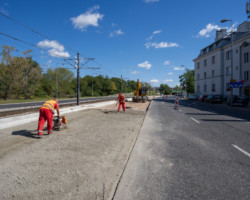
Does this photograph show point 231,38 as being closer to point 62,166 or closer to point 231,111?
point 231,111

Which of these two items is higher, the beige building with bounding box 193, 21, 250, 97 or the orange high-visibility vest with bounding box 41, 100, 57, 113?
the beige building with bounding box 193, 21, 250, 97

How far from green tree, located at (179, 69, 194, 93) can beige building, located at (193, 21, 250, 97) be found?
1476 centimetres

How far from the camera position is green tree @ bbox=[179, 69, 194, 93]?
62.0 meters

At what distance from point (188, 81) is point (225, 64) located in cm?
2761

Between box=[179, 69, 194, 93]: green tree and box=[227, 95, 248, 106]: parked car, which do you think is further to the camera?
box=[179, 69, 194, 93]: green tree

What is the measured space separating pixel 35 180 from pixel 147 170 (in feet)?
6.97

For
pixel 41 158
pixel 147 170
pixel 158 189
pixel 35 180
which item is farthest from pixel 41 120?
pixel 158 189

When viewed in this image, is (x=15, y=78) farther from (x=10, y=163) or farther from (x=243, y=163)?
(x=243, y=163)

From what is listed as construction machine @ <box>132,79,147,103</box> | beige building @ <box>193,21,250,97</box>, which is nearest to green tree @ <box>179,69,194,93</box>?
beige building @ <box>193,21,250,97</box>

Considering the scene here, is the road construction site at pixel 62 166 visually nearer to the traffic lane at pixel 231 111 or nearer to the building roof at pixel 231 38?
the traffic lane at pixel 231 111

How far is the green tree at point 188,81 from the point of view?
62.0 meters

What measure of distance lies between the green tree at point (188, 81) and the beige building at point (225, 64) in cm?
1476

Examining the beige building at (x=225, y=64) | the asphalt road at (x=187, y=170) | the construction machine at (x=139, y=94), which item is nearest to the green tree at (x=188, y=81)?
the beige building at (x=225, y=64)

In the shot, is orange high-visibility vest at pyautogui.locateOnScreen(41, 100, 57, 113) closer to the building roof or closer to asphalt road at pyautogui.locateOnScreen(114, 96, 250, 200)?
asphalt road at pyautogui.locateOnScreen(114, 96, 250, 200)
